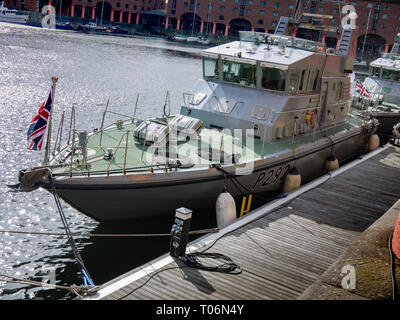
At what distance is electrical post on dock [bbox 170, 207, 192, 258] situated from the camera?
23.5ft

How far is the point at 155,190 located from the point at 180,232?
177cm

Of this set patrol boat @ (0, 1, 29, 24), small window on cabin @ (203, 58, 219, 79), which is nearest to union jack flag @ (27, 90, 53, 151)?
small window on cabin @ (203, 58, 219, 79)

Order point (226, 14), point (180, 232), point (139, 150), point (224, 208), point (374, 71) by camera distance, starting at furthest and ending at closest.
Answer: point (226, 14), point (374, 71), point (139, 150), point (224, 208), point (180, 232)

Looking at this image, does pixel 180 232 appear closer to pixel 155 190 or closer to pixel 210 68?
pixel 155 190

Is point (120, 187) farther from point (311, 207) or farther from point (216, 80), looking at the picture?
point (216, 80)

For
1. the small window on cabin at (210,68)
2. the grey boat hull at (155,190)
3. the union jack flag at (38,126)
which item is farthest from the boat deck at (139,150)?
the small window on cabin at (210,68)

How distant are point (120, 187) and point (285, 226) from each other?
3.48 m

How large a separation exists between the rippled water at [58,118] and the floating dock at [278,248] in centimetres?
194

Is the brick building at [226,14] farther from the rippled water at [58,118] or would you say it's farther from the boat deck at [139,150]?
the boat deck at [139,150]

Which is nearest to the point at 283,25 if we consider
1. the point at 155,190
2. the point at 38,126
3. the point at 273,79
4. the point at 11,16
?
the point at 273,79

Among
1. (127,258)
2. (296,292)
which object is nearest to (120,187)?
(127,258)

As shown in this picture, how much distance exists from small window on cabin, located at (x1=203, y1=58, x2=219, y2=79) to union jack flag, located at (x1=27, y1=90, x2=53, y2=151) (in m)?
5.81

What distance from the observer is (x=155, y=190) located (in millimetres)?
8734

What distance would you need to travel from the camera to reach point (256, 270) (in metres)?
7.11
